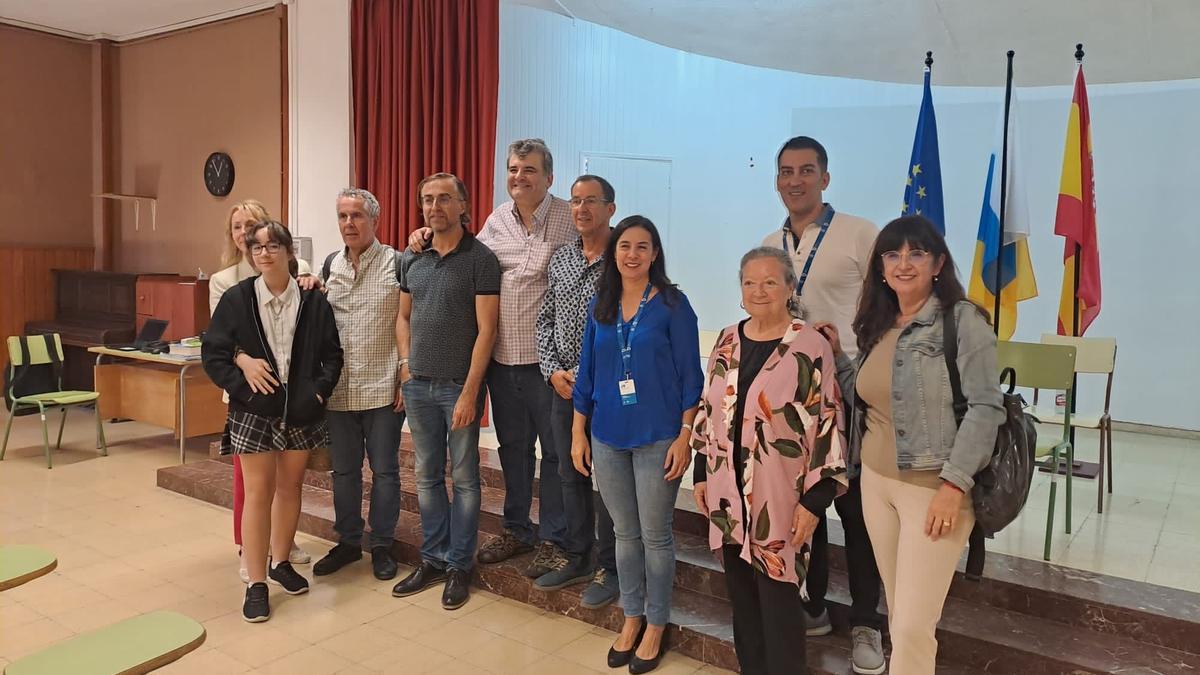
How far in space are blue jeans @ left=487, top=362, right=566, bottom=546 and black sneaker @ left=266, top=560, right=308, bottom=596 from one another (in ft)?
2.97

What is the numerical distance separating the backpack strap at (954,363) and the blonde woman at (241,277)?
2.27 metres

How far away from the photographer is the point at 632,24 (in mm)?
5883

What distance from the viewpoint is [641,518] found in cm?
261

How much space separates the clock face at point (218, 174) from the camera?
6.78 meters

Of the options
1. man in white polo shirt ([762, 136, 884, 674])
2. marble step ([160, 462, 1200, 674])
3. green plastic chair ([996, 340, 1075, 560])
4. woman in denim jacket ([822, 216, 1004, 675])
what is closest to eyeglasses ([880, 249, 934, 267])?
woman in denim jacket ([822, 216, 1004, 675])

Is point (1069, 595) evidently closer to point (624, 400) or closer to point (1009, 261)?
point (624, 400)

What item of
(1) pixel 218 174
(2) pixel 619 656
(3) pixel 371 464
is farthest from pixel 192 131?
(2) pixel 619 656

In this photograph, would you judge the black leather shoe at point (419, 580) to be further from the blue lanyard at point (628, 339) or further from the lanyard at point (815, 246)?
the lanyard at point (815, 246)

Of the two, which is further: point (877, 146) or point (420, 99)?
point (877, 146)

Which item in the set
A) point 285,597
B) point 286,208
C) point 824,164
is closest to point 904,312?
point 824,164

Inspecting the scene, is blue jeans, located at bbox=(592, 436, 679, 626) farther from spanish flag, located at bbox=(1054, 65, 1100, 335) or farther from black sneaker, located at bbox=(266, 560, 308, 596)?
spanish flag, located at bbox=(1054, 65, 1100, 335)

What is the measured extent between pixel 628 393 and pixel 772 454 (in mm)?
509

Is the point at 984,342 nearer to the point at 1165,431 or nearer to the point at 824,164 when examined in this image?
the point at 824,164

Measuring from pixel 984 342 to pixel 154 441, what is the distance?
19.1 ft
